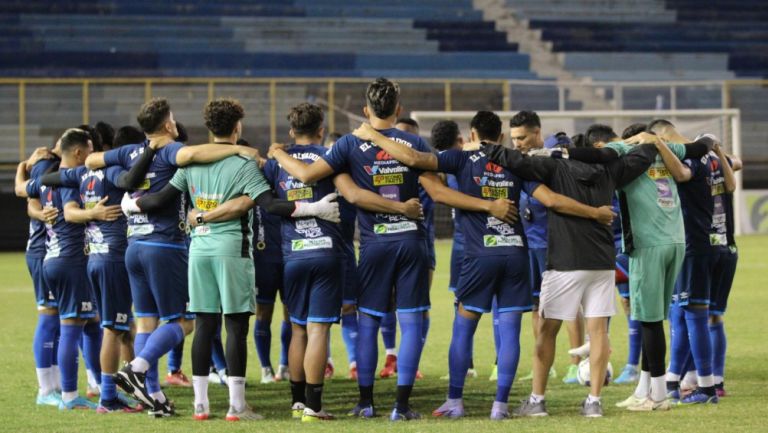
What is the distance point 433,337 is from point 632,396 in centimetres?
470

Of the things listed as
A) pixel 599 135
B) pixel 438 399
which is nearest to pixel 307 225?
pixel 438 399

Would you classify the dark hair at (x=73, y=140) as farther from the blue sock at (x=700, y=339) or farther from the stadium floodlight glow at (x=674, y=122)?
the stadium floodlight glow at (x=674, y=122)

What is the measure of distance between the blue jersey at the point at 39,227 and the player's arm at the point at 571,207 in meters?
3.93

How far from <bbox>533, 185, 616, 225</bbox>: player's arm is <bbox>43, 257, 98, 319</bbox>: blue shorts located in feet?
11.6

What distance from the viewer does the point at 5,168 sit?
26.1 metres

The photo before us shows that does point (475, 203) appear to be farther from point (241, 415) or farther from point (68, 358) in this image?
point (68, 358)

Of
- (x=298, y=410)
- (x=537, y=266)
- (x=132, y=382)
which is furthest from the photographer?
(x=537, y=266)

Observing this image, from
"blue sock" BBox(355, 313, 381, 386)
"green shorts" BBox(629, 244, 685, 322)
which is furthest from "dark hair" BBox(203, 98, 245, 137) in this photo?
"green shorts" BBox(629, 244, 685, 322)

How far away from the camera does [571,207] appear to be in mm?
7395

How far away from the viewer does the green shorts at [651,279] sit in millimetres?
7707

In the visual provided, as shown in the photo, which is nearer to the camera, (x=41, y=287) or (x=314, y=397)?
(x=314, y=397)

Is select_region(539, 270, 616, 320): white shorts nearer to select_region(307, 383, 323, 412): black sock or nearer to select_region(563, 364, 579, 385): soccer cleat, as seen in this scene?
select_region(307, 383, 323, 412): black sock

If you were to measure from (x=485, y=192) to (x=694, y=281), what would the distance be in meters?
1.82

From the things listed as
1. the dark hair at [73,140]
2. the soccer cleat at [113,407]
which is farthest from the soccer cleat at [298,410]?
the dark hair at [73,140]
